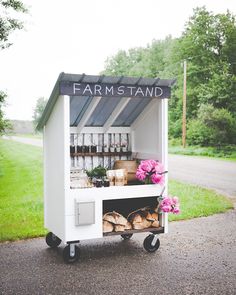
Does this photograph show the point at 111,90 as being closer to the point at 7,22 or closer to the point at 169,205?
the point at 169,205

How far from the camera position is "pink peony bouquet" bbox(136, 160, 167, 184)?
205 inches

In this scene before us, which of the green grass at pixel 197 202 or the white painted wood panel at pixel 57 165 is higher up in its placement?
the white painted wood panel at pixel 57 165

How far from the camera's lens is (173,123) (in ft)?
114

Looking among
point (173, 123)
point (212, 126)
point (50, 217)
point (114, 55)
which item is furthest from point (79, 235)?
point (114, 55)

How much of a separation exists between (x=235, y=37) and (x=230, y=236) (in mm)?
29286

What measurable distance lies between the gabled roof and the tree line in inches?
819

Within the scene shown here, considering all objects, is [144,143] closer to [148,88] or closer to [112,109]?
[112,109]

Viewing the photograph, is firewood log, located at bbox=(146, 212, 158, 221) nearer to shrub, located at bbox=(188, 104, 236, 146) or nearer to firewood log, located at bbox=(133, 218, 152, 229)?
firewood log, located at bbox=(133, 218, 152, 229)

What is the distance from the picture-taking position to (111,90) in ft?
16.4

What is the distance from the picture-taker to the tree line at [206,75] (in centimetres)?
2679

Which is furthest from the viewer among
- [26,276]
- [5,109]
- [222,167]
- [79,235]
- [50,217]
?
[222,167]

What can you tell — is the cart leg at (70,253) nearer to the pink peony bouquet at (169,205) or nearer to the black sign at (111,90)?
the pink peony bouquet at (169,205)

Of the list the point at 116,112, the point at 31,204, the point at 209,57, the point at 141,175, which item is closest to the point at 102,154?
the point at 116,112

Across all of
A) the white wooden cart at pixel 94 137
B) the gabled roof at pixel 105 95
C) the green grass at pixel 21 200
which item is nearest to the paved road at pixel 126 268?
the white wooden cart at pixel 94 137
